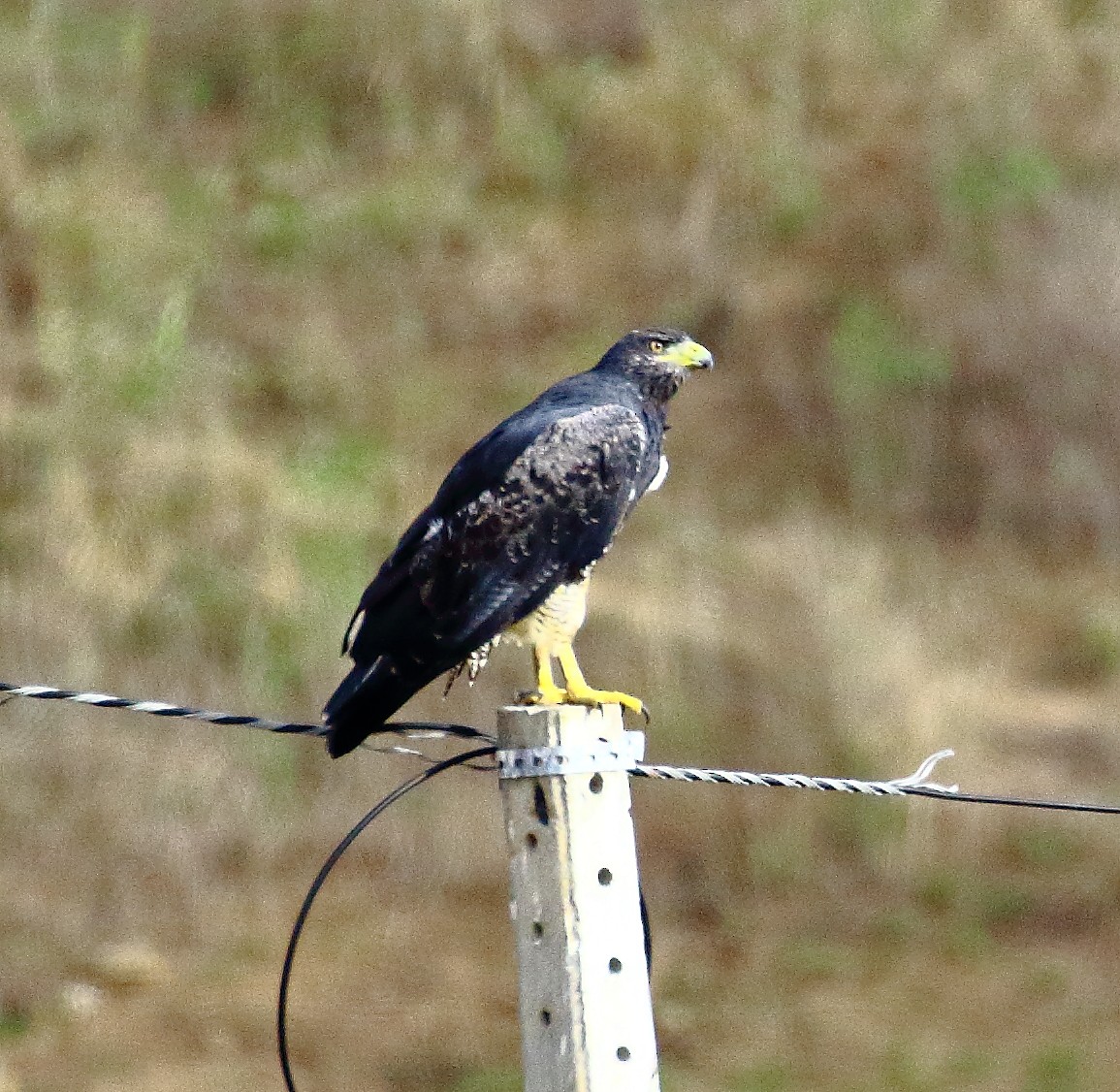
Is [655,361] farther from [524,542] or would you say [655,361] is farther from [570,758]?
[570,758]

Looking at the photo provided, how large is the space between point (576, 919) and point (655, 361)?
214 centimetres

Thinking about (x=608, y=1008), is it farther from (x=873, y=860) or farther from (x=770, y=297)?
(x=770, y=297)

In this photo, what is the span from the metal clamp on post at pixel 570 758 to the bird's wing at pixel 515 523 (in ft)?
3.15

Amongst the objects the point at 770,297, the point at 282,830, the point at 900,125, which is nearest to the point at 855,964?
the point at 282,830

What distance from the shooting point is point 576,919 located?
11.8 feet

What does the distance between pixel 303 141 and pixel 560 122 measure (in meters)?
2.13

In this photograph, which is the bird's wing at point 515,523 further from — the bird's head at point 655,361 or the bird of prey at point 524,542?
the bird's head at point 655,361

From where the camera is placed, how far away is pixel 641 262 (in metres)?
16.4

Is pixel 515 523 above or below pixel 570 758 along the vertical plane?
above

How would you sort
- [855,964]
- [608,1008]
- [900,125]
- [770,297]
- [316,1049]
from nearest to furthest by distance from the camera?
[608,1008] < [316,1049] < [855,964] < [770,297] < [900,125]

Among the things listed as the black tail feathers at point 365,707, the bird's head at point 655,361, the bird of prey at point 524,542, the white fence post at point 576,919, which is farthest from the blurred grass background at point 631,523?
the white fence post at point 576,919

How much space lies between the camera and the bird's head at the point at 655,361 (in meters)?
5.41

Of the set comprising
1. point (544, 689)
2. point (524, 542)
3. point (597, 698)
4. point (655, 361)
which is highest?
point (655, 361)

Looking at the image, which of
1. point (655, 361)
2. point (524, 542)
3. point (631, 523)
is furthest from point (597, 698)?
point (631, 523)
